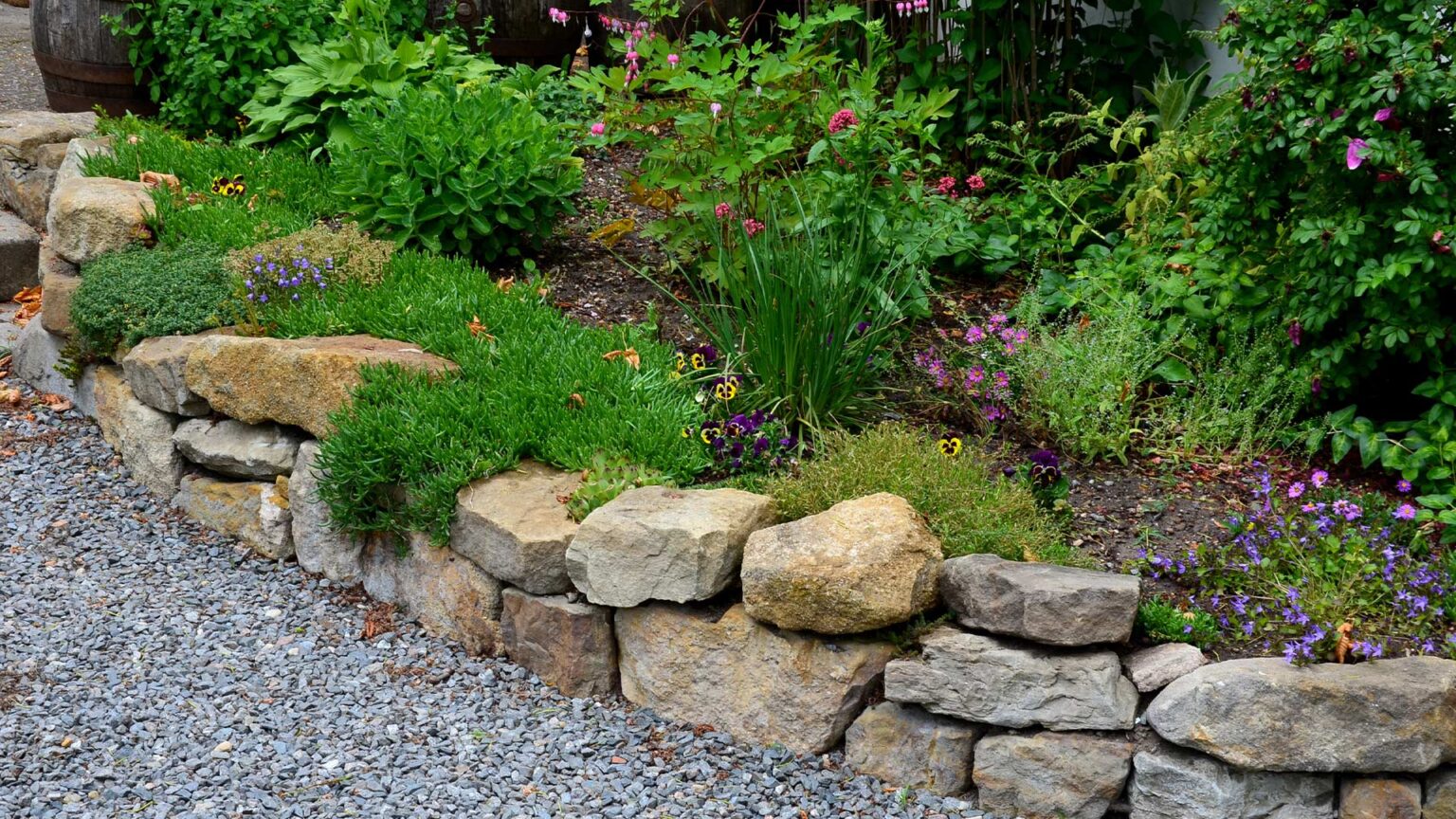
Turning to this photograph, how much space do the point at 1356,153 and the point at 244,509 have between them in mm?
3547

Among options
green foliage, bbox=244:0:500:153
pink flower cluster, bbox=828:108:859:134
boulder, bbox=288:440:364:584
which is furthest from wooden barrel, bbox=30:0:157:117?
pink flower cluster, bbox=828:108:859:134

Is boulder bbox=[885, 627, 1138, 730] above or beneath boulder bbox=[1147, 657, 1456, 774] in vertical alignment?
beneath

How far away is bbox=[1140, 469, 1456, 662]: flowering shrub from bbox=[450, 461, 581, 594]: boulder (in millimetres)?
1543

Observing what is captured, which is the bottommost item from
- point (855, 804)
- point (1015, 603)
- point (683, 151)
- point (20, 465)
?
point (20, 465)

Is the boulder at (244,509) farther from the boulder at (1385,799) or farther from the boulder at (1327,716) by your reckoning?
the boulder at (1385,799)

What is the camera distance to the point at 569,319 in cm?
481

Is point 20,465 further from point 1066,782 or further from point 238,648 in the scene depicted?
point 1066,782

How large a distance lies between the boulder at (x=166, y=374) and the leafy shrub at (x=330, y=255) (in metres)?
0.35

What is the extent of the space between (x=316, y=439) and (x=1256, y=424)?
293cm

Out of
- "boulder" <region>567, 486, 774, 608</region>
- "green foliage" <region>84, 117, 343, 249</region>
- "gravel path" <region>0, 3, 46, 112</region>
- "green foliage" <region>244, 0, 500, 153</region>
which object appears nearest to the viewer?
"boulder" <region>567, 486, 774, 608</region>

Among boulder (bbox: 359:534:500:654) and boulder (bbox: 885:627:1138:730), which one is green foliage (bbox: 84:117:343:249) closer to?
boulder (bbox: 359:534:500:654)

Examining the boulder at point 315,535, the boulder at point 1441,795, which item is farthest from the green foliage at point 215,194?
the boulder at point 1441,795

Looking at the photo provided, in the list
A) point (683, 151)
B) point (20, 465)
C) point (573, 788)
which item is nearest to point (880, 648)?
point (573, 788)

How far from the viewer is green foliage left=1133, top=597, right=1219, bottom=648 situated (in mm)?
3307
